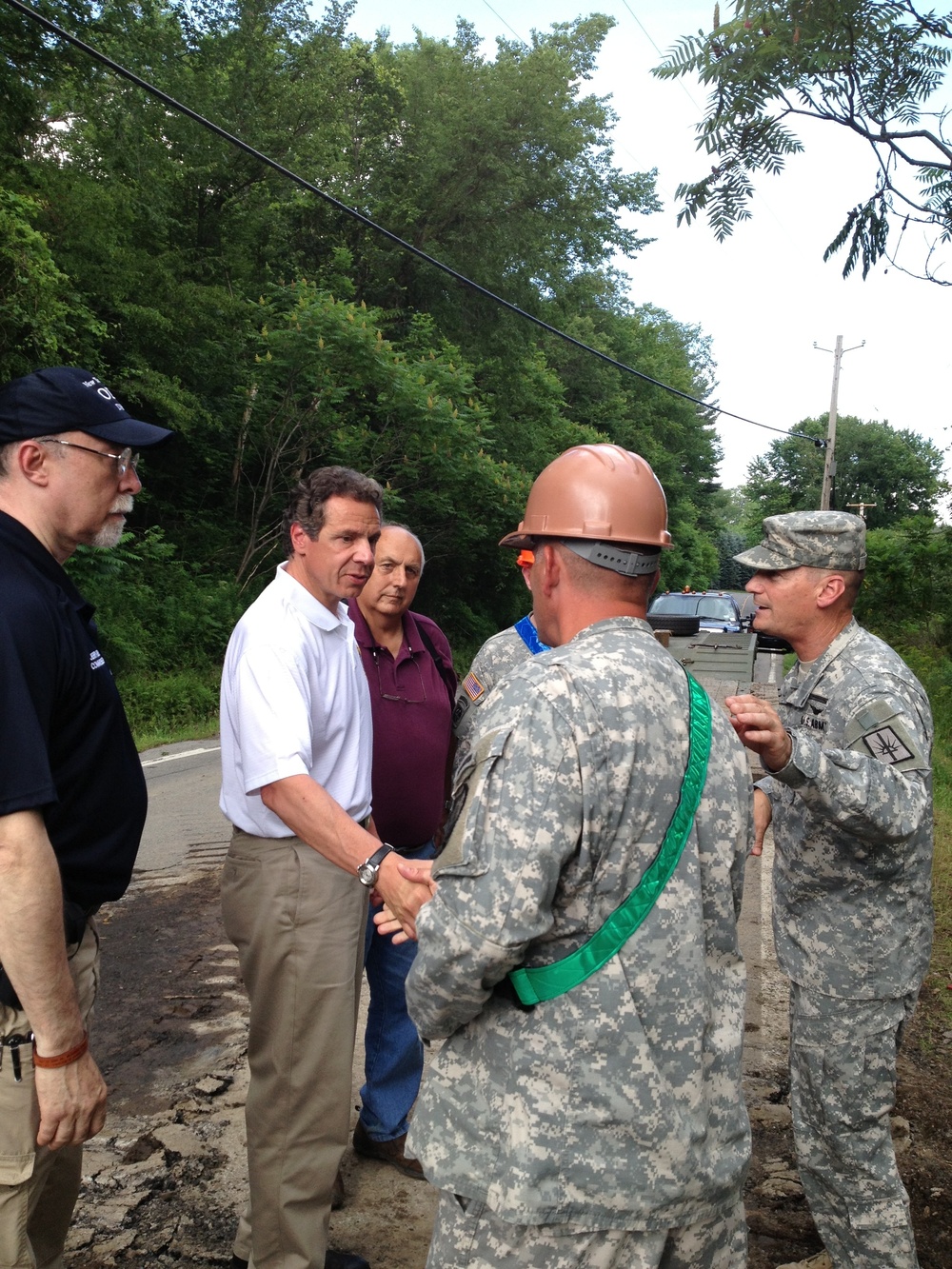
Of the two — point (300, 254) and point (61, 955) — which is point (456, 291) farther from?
point (61, 955)

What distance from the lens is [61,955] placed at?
6.79 ft

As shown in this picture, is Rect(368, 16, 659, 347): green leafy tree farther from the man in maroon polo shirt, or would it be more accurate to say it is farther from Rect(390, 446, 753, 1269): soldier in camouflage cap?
Rect(390, 446, 753, 1269): soldier in camouflage cap

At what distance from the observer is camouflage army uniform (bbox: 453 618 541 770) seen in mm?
3889

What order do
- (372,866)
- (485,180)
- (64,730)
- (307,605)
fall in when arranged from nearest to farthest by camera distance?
1. (64,730)
2. (372,866)
3. (307,605)
4. (485,180)

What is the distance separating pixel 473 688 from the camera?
4012 mm

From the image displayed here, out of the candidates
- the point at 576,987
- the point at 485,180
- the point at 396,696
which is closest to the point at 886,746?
the point at 576,987

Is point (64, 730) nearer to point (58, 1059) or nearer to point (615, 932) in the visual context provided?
point (58, 1059)

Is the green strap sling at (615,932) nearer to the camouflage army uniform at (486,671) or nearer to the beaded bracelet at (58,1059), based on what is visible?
the beaded bracelet at (58,1059)

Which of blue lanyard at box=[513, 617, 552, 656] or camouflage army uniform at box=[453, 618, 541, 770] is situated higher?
blue lanyard at box=[513, 617, 552, 656]

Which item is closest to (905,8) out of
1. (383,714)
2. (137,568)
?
(383,714)

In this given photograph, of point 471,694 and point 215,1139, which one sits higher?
point 471,694

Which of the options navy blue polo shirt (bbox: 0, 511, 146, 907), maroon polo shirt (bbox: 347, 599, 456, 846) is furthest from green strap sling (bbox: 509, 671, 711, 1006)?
maroon polo shirt (bbox: 347, 599, 456, 846)

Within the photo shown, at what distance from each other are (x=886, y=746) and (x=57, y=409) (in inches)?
88.4

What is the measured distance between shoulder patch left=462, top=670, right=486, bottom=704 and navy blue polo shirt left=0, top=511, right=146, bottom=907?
1.72m
